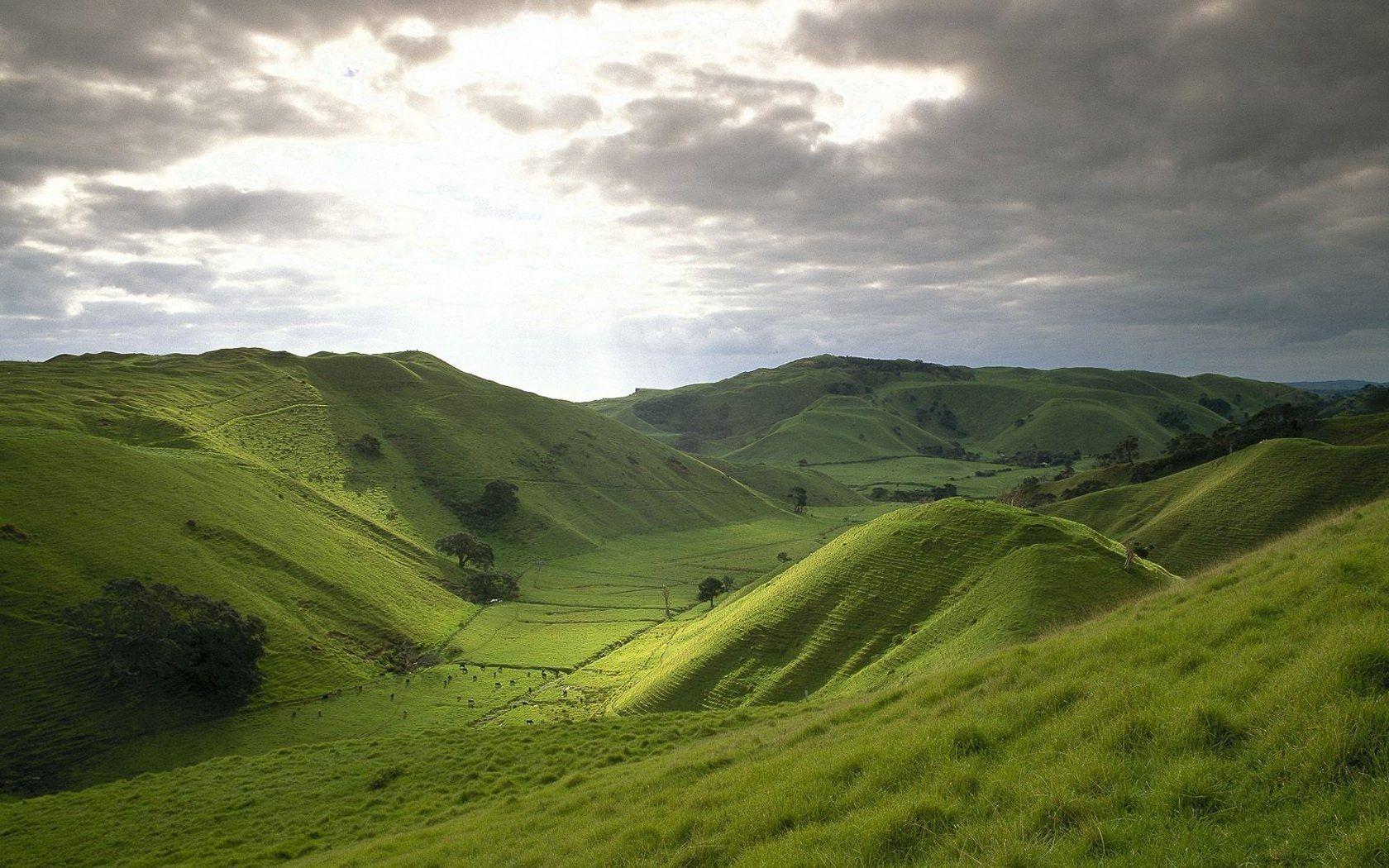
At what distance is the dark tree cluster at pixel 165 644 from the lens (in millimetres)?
59781

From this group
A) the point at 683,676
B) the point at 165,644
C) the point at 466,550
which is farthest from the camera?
the point at 466,550

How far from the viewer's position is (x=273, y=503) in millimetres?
97000

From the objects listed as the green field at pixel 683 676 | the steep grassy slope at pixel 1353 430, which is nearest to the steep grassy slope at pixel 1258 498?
the green field at pixel 683 676

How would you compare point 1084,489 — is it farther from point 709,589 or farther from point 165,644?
point 165,644

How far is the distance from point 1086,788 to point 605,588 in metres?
110

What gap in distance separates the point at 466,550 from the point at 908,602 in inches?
3647

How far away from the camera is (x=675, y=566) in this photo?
439 feet

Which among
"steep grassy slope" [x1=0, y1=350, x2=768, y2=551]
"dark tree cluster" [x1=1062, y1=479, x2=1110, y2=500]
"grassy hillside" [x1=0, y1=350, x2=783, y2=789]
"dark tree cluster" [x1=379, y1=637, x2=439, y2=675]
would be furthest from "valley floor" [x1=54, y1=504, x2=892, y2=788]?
"dark tree cluster" [x1=1062, y1=479, x2=1110, y2=500]

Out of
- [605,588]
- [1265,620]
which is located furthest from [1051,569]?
[605,588]

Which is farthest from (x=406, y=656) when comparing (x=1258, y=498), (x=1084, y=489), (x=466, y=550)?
(x=1084, y=489)

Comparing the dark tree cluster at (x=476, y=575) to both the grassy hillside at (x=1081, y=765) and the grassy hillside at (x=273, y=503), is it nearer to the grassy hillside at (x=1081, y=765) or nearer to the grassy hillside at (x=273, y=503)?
the grassy hillside at (x=273, y=503)

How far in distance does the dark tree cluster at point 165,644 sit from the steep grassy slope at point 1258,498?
100 meters

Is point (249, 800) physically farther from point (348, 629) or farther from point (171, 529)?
point (171, 529)

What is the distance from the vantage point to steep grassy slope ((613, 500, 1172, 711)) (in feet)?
121
